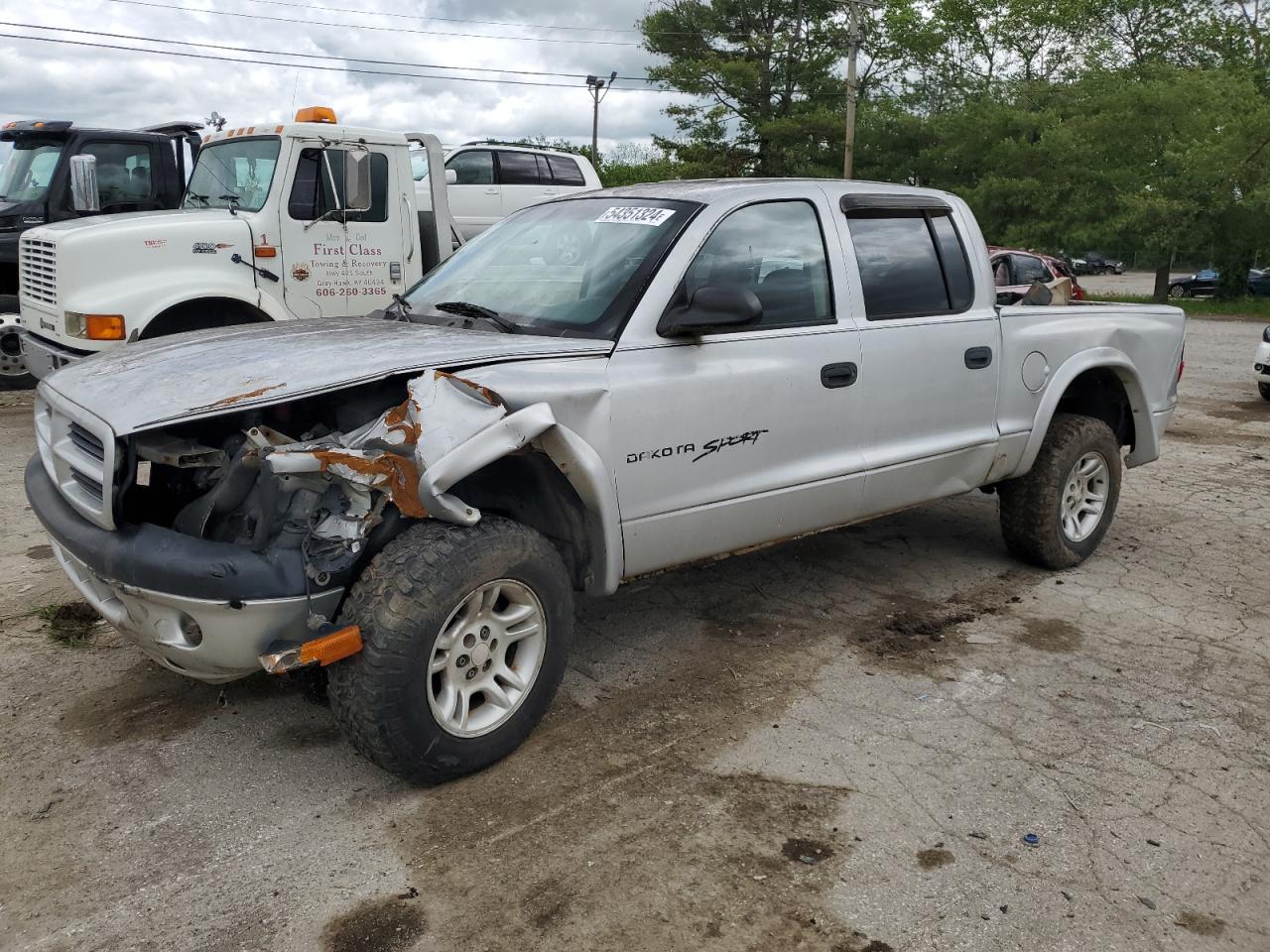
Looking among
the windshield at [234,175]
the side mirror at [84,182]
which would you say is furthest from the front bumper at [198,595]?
the side mirror at [84,182]

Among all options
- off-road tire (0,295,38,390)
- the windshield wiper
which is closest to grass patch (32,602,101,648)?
the windshield wiper

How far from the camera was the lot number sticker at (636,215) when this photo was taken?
13.0 feet

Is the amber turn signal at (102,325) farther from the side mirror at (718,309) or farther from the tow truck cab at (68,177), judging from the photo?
the side mirror at (718,309)

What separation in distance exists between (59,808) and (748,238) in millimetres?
3015

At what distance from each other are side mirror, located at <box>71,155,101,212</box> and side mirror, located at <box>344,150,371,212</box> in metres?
2.23

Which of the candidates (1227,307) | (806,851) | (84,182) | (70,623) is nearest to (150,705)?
(70,623)

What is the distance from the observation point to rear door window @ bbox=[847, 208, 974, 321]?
175 inches

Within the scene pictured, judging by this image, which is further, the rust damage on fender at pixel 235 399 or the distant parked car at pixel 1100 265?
the distant parked car at pixel 1100 265

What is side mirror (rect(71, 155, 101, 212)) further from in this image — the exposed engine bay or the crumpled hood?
the exposed engine bay

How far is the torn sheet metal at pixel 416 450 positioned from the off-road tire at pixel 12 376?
316 inches

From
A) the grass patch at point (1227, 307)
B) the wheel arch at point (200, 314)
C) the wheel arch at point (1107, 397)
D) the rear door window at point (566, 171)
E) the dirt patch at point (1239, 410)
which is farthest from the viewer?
the grass patch at point (1227, 307)

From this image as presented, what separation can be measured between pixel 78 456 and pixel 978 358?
3.64 metres

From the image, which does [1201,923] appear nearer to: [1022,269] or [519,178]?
[519,178]

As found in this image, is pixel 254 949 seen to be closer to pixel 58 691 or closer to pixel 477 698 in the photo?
pixel 477 698
